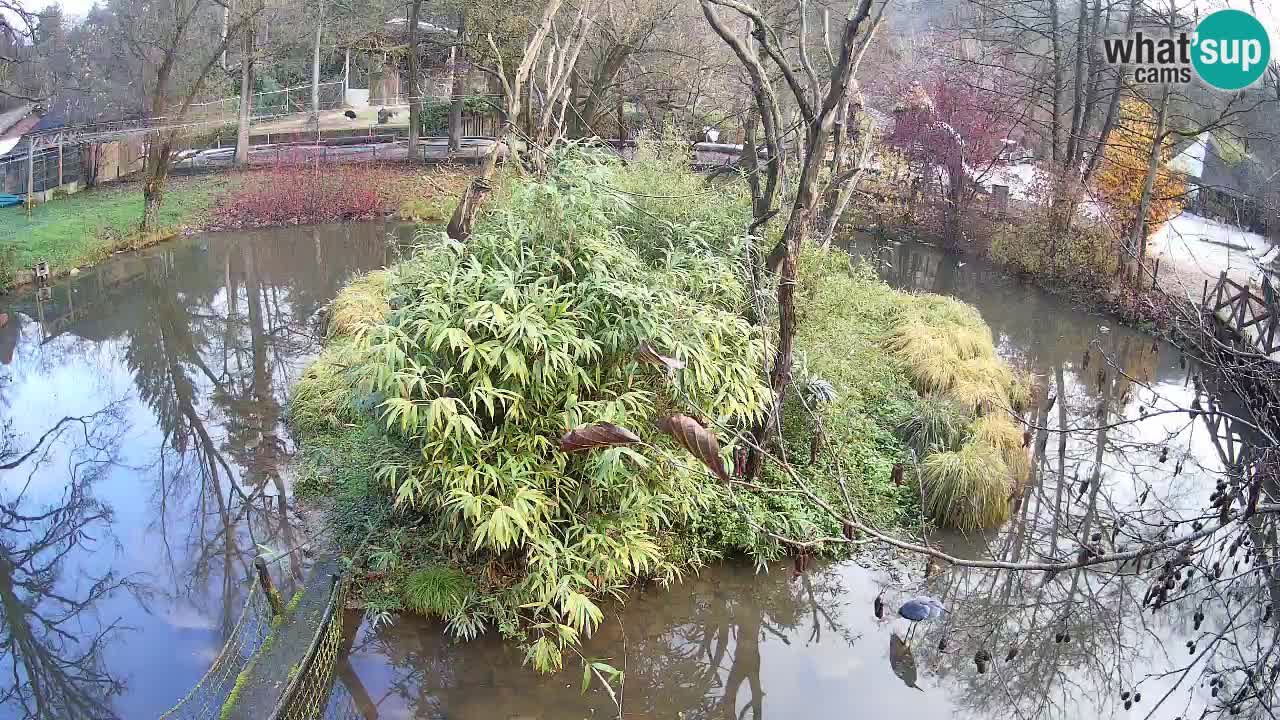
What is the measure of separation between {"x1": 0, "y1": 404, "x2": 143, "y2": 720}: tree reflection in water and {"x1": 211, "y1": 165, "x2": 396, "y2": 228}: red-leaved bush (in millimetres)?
8744

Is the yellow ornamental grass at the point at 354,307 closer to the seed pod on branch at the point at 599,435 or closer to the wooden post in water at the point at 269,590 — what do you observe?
the wooden post in water at the point at 269,590

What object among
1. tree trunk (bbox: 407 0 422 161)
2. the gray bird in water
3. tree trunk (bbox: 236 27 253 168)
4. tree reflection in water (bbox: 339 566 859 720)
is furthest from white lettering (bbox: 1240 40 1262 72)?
tree trunk (bbox: 236 27 253 168)

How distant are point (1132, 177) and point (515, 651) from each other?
37.6ft

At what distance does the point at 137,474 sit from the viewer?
739cm

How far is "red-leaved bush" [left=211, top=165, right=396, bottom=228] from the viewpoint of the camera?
16.2m

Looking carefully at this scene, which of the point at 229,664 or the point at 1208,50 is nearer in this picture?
the point at 229,664

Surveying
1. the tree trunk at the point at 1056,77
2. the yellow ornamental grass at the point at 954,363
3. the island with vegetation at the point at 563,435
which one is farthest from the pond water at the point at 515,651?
the tree trunk at the point at 1056,77

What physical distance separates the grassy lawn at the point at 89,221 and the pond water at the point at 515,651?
3976mm

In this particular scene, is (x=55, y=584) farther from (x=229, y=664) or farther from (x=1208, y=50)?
(x=1208, y=50)

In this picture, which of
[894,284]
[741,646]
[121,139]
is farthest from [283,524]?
[121,139]

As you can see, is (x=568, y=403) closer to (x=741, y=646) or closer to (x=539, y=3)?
(x=741, y=646)

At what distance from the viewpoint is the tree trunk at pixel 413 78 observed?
18.4m

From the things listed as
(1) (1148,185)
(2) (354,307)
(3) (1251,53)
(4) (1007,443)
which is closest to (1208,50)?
(3) (1251,53)

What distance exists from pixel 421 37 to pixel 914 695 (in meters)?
19.9
